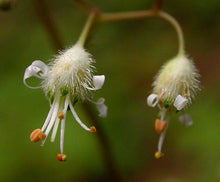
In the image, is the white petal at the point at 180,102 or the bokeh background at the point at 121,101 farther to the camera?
the bokeh background at the point at 121,101

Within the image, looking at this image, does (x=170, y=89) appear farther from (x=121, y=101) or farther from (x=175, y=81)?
(x=121, y=101)

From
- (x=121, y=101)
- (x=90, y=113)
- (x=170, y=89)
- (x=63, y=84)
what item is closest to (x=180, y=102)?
(x=170, y=89)

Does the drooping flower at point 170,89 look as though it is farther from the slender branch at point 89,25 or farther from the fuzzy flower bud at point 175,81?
the slender branch at point 89,25

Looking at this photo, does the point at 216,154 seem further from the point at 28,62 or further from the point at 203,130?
the point at 28,62

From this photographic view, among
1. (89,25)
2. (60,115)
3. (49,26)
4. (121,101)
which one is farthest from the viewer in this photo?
(121,101)

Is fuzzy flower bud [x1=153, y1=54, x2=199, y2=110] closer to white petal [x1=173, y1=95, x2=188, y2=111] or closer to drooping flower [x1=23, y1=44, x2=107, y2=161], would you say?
white petal [x1=173, y1=95, x2=188, y2=111]

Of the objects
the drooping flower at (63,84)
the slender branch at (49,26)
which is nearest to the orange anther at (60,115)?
the drooping flower at (63,84)

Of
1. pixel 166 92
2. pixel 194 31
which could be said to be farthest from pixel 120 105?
pixel 166 92
